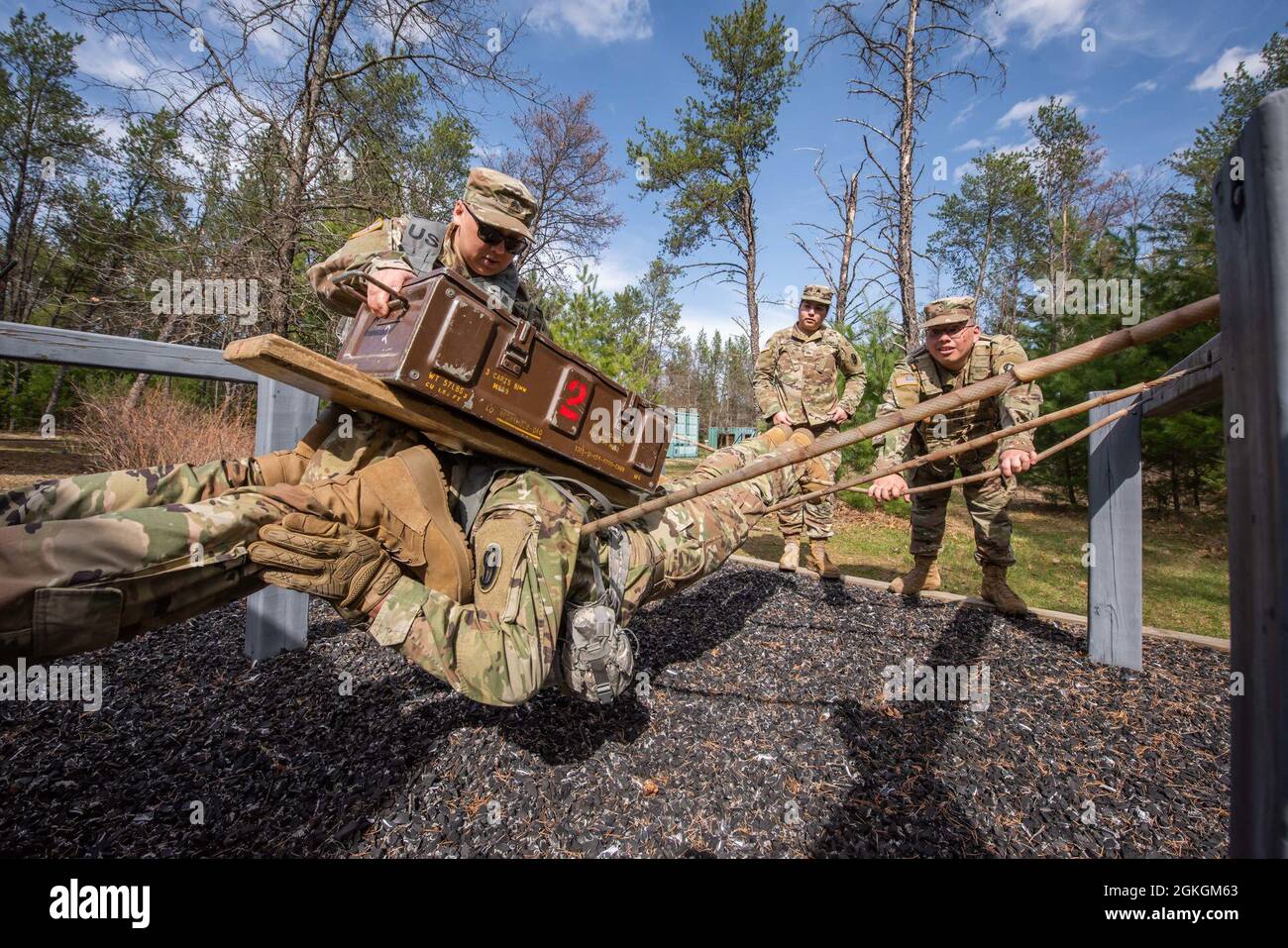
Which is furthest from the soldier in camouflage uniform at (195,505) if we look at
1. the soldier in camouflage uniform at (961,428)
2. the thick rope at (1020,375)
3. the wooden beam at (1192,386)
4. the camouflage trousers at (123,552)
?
the soldier in camouflage uniform at (961,428)

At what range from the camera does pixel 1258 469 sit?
3.11 ft

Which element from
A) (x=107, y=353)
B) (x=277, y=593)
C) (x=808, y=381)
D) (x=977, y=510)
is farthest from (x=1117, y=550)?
(x=107, y=353)

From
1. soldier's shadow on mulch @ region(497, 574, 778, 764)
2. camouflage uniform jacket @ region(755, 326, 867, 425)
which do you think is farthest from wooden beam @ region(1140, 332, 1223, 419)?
camouflage uniform jacket @ region(755, 326, 867, 425)

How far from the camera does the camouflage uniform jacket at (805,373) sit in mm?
6113

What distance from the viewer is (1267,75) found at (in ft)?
46.6

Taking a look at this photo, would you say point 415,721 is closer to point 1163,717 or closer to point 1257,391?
point 1257,391

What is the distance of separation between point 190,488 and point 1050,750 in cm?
383

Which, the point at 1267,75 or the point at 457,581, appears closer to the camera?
the point at 457,581

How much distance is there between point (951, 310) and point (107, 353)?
4946mm

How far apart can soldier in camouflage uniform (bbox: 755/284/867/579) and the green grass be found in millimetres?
1222

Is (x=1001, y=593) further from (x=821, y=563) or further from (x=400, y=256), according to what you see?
(x=400, y=256)

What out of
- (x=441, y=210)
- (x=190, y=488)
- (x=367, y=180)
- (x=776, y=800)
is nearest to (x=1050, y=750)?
(x=776, y=800)
